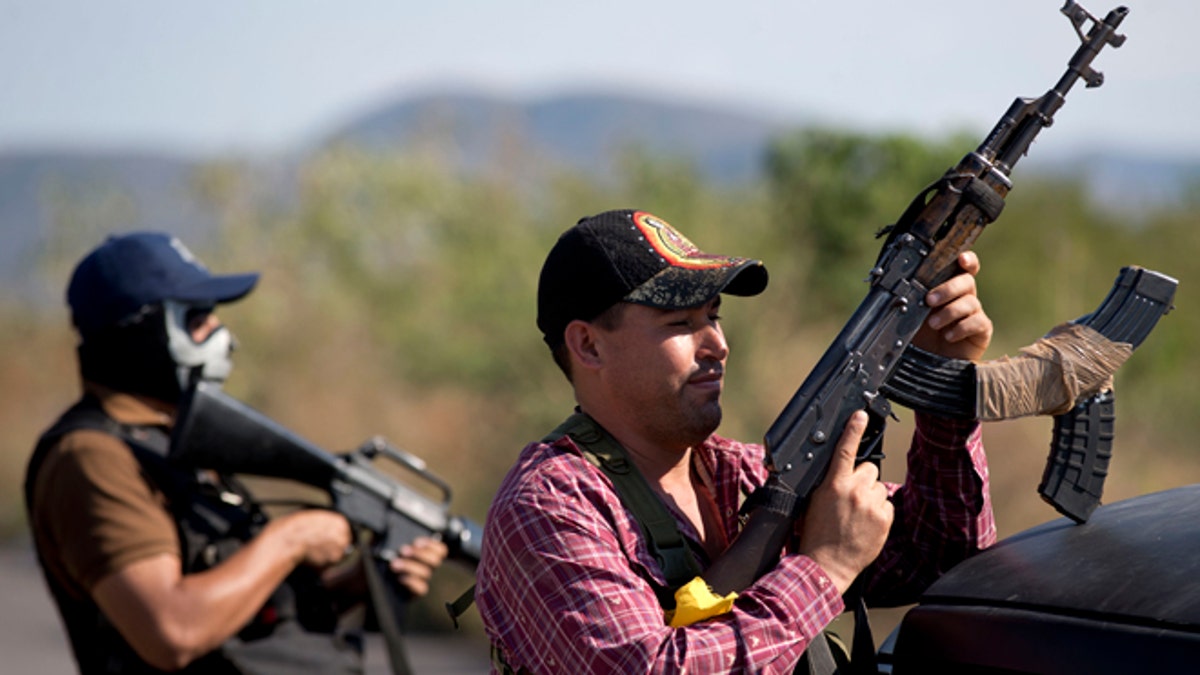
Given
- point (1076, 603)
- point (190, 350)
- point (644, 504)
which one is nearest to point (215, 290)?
point (190, 350)

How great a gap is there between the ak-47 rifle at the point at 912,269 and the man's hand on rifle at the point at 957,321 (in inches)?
0.9

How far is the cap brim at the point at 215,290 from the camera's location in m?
3.98

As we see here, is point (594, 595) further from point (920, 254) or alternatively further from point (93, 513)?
point (93, 513)

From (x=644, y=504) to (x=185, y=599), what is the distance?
166 centimetres

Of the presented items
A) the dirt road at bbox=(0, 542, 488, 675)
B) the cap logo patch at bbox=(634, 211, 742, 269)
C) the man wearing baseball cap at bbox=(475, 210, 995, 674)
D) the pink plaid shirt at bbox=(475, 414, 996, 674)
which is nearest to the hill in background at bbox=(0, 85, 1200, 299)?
the dirt road at bbox=(0, 542, 488, 675)

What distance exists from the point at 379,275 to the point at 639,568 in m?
17.4

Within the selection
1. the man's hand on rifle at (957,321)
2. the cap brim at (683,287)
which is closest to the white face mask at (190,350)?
the cap brim at (683,287)

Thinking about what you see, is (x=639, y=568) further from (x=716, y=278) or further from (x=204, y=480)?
(x=204, y=480)

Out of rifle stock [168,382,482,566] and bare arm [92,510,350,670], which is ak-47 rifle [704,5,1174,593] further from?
rifle stock [168,382,482,566]

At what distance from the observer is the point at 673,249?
99.5 inches

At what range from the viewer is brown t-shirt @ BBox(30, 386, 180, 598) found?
11.5 ft

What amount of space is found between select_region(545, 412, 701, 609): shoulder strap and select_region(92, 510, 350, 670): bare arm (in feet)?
5.00

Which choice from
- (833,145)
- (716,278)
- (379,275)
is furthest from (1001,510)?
(379,275)

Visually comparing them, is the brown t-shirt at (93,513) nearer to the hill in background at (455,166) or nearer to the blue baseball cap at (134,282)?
the blue baseball cap at (134,282)
